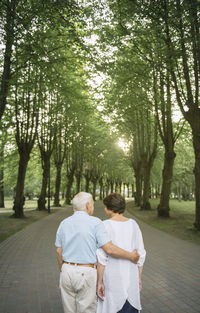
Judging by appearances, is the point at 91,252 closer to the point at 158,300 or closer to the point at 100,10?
the point at 158,300

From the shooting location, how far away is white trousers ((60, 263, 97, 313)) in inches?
111

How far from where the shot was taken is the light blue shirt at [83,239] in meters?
2.88

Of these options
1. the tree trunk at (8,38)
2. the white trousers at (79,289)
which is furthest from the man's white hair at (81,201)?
the tree trunk at (8,38)

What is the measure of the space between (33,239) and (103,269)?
898 cm

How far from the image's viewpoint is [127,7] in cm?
1194

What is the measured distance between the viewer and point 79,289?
282 cm

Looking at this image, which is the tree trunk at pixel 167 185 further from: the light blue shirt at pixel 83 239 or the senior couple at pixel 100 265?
the light blue shirt at pixel 83 239

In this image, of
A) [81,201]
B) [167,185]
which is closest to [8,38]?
[81,201]

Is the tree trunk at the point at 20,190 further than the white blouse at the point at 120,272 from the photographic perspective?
Yes

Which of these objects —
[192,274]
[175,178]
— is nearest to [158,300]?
[192,274]

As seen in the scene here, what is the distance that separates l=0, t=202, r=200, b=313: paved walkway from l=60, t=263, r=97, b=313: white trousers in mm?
1867

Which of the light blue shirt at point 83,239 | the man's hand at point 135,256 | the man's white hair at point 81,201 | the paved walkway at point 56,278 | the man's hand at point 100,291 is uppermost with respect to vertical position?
the man's white hair at point 81,201

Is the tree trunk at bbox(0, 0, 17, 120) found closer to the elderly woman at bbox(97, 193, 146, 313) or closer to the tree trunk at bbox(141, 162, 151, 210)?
the elderly woman at bbox(97, 193, 146, 313)

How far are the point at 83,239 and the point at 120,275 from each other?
544mm
